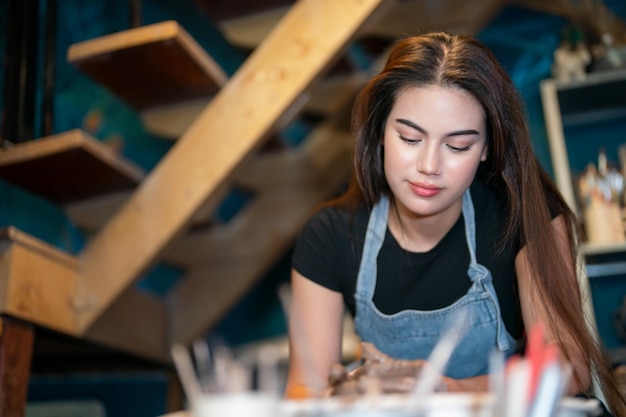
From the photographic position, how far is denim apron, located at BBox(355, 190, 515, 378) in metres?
1.41

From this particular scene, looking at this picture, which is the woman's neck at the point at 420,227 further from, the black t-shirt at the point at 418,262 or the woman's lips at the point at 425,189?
the woman's lips at the point at 425,189

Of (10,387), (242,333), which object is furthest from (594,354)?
(242,333)

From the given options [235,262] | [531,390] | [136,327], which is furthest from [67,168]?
[531,390]

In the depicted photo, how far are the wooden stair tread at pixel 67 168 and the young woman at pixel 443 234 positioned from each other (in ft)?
2.21

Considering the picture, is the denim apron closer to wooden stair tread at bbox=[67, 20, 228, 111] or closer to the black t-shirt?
the black t-shirt

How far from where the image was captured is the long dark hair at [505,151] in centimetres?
119

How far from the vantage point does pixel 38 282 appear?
6.28ft

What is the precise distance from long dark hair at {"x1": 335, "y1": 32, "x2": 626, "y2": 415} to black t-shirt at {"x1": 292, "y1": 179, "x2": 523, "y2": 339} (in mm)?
50

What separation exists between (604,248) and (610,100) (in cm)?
64

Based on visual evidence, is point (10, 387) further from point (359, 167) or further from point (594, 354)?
point (594, 354)

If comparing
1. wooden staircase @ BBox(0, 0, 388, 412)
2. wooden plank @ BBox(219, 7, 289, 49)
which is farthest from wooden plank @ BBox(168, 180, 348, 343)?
wooden plank @ BBox(219, 7, 289, 49)

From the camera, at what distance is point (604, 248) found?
222 cm

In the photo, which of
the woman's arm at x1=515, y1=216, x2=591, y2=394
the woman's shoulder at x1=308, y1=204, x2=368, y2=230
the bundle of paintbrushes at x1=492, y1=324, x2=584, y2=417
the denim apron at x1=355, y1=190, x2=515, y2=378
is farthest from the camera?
the woman's shoulder at x1=308, y1=204, x2=368, y2=230

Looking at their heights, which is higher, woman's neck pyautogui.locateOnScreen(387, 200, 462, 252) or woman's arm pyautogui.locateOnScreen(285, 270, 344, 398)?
woman's neck pyautogui.locateOnScreen(387, 200, 462, 252)
